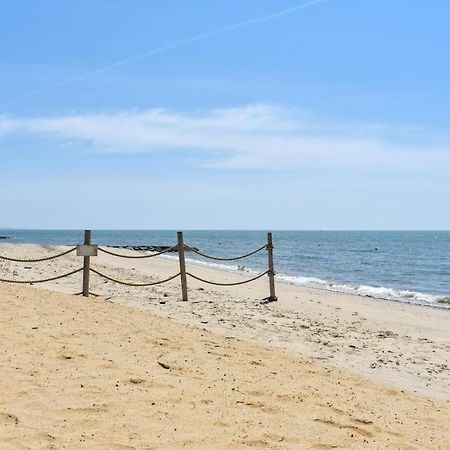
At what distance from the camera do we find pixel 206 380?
5.54 m

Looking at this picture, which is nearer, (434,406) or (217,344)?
(434,406)

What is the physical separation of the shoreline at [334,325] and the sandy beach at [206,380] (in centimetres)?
5

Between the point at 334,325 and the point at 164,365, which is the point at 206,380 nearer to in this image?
the point at 164,365

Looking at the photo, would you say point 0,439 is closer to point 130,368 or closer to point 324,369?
point 130,368

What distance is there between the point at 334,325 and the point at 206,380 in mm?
5468

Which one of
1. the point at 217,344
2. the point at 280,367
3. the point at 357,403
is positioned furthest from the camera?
the point at 217,344

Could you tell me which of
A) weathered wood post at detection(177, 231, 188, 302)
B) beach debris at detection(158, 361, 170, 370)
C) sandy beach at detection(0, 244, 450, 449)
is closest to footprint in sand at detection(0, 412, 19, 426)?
sandy beach at detection(0, 244, 450, 449)

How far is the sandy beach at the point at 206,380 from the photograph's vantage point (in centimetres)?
421

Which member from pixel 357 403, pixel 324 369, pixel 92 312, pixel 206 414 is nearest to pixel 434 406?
pixel 357 403

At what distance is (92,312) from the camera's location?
8.29 meters

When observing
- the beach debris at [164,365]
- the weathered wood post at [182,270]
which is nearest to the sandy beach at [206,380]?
the beach debris at [164,365]

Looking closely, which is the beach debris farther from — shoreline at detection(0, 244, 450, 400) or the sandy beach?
shoreline at detection(0, 244, 450, 400)

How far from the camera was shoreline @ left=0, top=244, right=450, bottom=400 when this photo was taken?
24.1ft

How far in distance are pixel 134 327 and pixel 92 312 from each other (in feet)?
3.37
